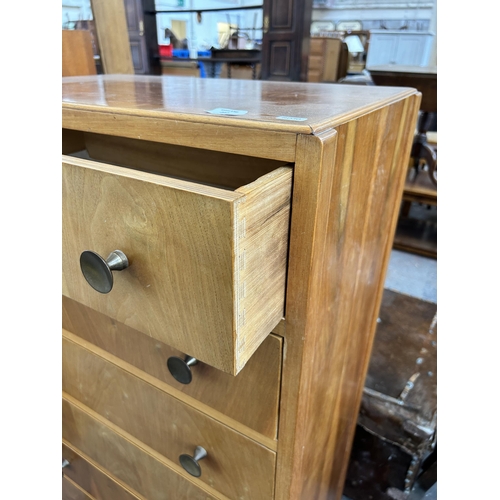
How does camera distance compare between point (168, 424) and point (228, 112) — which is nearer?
point (228, 112)

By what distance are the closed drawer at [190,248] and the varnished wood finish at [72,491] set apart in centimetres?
57

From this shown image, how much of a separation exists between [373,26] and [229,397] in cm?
923

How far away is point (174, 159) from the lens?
1.52ft

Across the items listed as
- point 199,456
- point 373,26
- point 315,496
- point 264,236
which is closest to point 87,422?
point 199,456

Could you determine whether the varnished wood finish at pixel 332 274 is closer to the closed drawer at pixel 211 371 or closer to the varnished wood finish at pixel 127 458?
the closed drawer at pixel 211 371

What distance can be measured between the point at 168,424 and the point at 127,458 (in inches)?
5.5

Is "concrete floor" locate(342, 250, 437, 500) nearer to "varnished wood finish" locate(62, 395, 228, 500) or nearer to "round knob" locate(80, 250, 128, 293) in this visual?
"varnished wood finish" locate(62, 395, 228, 500)

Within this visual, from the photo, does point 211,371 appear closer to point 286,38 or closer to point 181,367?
point 181,367

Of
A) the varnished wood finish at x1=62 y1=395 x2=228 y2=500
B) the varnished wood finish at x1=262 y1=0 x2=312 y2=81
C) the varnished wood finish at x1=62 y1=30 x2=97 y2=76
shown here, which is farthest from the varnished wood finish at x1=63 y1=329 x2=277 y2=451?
the varnished wood finish at x1=262 y1=0 x2=312 y2=81

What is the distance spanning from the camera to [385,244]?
62cm

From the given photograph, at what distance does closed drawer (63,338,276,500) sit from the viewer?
0.46 metres

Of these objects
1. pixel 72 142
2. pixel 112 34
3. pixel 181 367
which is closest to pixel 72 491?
pixel 181 367

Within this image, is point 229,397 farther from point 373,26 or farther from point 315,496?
point 373,26

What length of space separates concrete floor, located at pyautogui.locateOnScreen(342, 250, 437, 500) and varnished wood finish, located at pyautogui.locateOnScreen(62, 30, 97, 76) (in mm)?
1051
